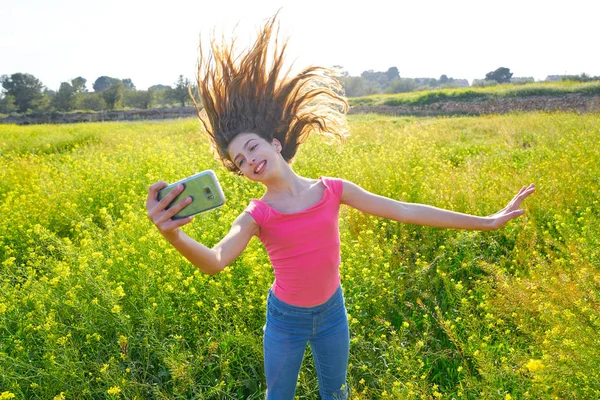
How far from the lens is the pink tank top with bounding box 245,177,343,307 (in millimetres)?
1800

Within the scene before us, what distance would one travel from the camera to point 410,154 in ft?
20.9

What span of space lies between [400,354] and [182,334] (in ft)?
4.19

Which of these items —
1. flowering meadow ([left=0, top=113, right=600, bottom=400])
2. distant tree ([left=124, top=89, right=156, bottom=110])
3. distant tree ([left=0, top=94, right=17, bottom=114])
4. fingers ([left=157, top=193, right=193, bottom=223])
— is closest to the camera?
fingers ([left=157, top=193, right=193, bottom=223])

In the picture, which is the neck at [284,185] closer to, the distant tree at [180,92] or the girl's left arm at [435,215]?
the girl's left arm at [435,215]

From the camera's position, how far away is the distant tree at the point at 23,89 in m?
50.1

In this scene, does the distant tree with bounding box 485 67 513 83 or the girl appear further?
the distant tree with bounding box 485 67 513 83

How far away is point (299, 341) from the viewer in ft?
6.13

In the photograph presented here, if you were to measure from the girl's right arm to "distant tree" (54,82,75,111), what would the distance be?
5491 centimetres

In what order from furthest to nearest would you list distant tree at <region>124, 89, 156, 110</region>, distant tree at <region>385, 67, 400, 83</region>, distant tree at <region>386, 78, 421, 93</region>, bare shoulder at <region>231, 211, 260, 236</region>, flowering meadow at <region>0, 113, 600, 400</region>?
distant tree at <region>385, 67, 400, 83</region>
distant tree at <region>386, 78, 421, 93</region>
distant tree at <region>124, 89, 156, 110</region>
flowering meadow at <region>0, 113, 600, 400</region>
bare shoulder at <region>231, 211, 260, 236</region>

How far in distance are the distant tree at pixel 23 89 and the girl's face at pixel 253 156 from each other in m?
56.1

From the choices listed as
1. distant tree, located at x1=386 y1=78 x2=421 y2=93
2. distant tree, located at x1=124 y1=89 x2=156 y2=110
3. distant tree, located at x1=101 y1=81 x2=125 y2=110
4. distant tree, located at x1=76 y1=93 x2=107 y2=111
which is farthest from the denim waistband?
distant tree, located at x1=386 y1=78 x2=421 y2=93

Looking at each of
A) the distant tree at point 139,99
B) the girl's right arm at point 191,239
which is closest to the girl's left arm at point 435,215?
the girl's right arm at point 191,239

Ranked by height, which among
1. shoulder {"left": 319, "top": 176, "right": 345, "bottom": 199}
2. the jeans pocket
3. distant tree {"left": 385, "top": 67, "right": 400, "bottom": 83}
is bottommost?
the jeans pocket

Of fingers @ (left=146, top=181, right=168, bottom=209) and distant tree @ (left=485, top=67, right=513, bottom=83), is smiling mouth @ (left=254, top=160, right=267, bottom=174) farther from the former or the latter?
distant tree @ (left=485, top=67, right=513, bottom=83)
